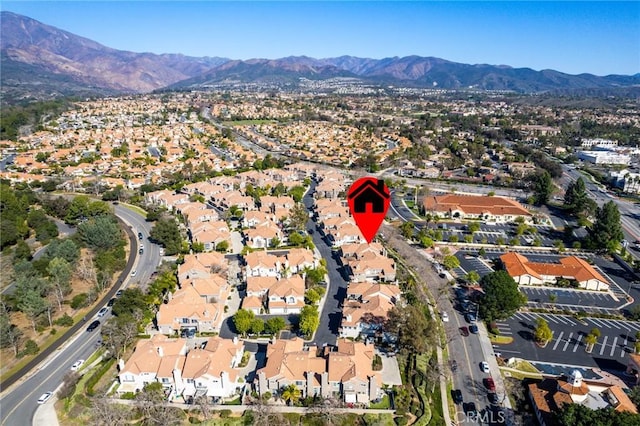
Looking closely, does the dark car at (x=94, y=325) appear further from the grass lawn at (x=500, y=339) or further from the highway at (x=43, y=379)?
the grass lawn at (x=500, y=339)

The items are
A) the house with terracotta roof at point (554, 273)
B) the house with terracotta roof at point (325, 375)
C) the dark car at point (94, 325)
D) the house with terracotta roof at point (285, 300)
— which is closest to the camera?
the house with terracotta roof at point (325, 375)

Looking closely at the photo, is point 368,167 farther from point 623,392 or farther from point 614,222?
point 623,392

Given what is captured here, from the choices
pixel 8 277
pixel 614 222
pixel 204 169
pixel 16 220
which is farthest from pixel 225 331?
pixel 204 169

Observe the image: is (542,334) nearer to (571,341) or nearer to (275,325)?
(571,341)

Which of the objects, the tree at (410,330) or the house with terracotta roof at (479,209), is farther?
the house with terracotta roof at (479,209)

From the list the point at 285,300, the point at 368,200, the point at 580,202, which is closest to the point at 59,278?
the point at 285,300

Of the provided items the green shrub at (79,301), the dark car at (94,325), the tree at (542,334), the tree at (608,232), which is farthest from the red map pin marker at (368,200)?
the tree at (608,232)

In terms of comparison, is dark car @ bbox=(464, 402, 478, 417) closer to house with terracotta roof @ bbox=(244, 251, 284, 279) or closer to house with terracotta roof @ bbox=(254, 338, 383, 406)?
house with terracotta roof @ bbox=(254, 338, 383, 406)
